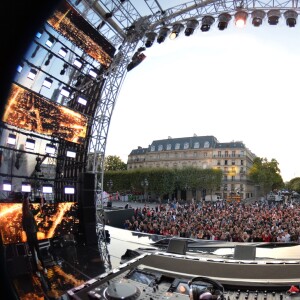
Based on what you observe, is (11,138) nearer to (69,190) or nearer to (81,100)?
(69,190)

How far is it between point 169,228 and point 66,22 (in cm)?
1214

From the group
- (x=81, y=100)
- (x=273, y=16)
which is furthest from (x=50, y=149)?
(x=273, y=16)

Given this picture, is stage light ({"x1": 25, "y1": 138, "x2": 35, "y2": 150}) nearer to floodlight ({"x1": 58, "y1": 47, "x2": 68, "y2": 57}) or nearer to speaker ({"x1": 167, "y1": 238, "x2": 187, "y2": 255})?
floodlight ({"x1": 58, "y1": 47, "x2": 68, "y2": 57})

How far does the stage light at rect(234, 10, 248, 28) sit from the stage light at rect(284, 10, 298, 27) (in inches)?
52.5

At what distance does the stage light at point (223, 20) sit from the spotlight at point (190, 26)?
0.92 m

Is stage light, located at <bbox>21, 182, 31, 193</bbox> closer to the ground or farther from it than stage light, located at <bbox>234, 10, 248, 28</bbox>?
closer to the ground

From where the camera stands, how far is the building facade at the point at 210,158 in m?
86.8

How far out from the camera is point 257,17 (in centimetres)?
913

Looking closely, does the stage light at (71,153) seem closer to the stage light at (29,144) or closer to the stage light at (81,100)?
the stage light at (29,144)

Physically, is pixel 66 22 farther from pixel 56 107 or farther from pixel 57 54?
pixel 56 107

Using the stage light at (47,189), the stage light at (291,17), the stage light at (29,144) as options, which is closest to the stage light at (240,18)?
the stage light at (291,17)

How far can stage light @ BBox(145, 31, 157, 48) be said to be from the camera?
36.4 ft

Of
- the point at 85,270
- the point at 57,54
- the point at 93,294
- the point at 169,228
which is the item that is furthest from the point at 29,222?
the point at 169,228

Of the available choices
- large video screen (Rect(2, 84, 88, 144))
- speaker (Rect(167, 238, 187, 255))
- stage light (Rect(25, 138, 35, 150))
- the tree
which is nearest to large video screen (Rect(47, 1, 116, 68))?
large video screen (Rect(2, 84, 88, 144))
